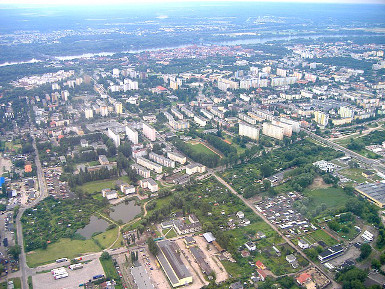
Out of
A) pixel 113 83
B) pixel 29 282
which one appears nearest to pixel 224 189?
pixel 29 282

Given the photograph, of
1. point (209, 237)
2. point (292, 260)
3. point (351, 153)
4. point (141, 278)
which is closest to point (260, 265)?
point (292, 260)

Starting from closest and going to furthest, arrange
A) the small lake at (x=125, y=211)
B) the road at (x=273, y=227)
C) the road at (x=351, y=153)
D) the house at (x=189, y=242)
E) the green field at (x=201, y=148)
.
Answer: the road at (x=273, y=227) < the house at (x=189, y=242) < the small lake at (x=125, y=211) < the road at (x=351, y=153) < the green field at (x=201, y=148)

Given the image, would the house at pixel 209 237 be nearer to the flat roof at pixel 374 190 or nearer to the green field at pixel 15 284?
the green field at pixel 15 284

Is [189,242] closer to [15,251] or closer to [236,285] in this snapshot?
[236,285]

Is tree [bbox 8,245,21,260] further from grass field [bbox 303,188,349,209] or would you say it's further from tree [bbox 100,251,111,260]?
grass field [bbox 303,188,349,209]

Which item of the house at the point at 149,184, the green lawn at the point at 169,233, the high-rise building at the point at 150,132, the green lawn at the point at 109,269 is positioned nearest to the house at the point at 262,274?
the green lawn at the point at 169,233

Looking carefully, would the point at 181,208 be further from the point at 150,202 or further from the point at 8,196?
the point at 8,196

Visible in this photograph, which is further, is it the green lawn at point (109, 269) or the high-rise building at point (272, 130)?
the high-rise building at point (272, 130)
